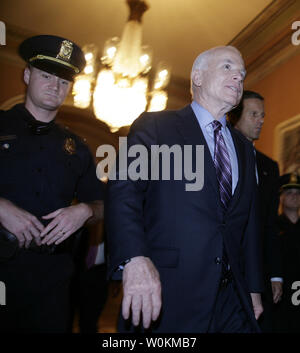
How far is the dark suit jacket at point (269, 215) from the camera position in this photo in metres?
2.78

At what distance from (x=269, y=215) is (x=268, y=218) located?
0.02 meters

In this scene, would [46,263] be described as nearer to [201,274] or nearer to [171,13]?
[201,274]

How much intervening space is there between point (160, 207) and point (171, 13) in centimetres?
517

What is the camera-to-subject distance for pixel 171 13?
19.6 ft

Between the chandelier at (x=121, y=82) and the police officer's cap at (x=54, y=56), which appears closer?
the police officer's cap at (x=54, y=56)

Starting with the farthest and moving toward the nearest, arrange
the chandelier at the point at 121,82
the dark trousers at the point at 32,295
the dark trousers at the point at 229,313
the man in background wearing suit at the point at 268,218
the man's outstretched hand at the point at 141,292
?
the chandelier at the point at 121,82 → the man in background wearing suit at the point at 268,218 → the dark trousers at the point at 32,295 → the dark trousers at the point at 229,313 → the man's outstretched hand at the point at 141,292

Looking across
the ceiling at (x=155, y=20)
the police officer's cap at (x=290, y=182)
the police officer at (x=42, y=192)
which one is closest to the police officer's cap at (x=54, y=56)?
the police officer at (x=42, y=192)

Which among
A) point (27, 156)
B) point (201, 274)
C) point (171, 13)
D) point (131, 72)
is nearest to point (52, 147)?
point (27, 156)

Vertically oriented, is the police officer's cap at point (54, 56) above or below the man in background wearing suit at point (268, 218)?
above

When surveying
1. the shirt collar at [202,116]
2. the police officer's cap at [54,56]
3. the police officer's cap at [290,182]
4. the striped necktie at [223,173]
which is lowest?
the striped necktie at [223,173]

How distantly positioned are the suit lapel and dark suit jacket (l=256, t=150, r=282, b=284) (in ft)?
3.87

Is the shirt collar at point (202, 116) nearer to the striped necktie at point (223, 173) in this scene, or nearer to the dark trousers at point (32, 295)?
the striped necktie at point (223, 173)

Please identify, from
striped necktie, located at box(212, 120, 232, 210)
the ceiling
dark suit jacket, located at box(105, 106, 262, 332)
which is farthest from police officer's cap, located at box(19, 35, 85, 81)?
the ceiling

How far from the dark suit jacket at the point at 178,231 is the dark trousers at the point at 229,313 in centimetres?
5
